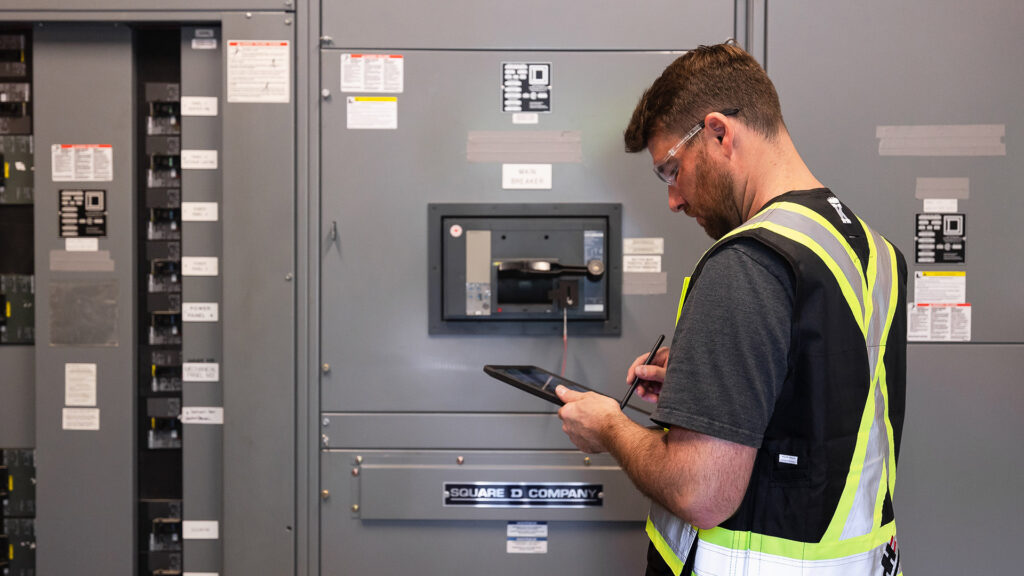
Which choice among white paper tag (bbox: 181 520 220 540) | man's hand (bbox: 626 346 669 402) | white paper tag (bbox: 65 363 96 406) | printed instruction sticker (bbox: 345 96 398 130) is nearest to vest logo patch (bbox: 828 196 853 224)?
man's hand (bbox: 626 346 669 402)

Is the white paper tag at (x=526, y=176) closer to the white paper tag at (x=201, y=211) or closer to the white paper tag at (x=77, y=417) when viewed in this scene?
the white paper tag at (x=201, y=211)

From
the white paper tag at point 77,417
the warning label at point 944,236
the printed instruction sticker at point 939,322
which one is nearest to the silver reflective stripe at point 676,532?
the printed instruction sticker at point 939,322

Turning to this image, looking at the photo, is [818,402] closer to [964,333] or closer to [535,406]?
[535,406]

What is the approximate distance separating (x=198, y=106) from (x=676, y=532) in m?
1.79

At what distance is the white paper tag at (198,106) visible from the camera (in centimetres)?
179

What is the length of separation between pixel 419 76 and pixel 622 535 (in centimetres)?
152

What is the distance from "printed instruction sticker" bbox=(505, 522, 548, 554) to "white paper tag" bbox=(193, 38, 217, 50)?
174 cm

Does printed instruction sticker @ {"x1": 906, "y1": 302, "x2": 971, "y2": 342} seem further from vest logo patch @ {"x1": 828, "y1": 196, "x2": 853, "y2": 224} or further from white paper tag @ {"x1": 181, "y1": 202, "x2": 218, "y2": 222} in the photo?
white paper tag @ {"x1": 181, "y1": 202, "x2": 218, "y2": 222}

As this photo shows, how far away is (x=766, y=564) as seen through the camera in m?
0.94

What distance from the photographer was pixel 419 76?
1.72 m

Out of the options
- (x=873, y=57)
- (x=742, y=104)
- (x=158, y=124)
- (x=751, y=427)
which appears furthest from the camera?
(x=158, y=124)

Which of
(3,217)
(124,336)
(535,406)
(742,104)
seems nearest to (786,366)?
(742,104)

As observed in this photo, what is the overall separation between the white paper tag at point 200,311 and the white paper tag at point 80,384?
328 mm

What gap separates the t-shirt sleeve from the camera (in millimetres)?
866
